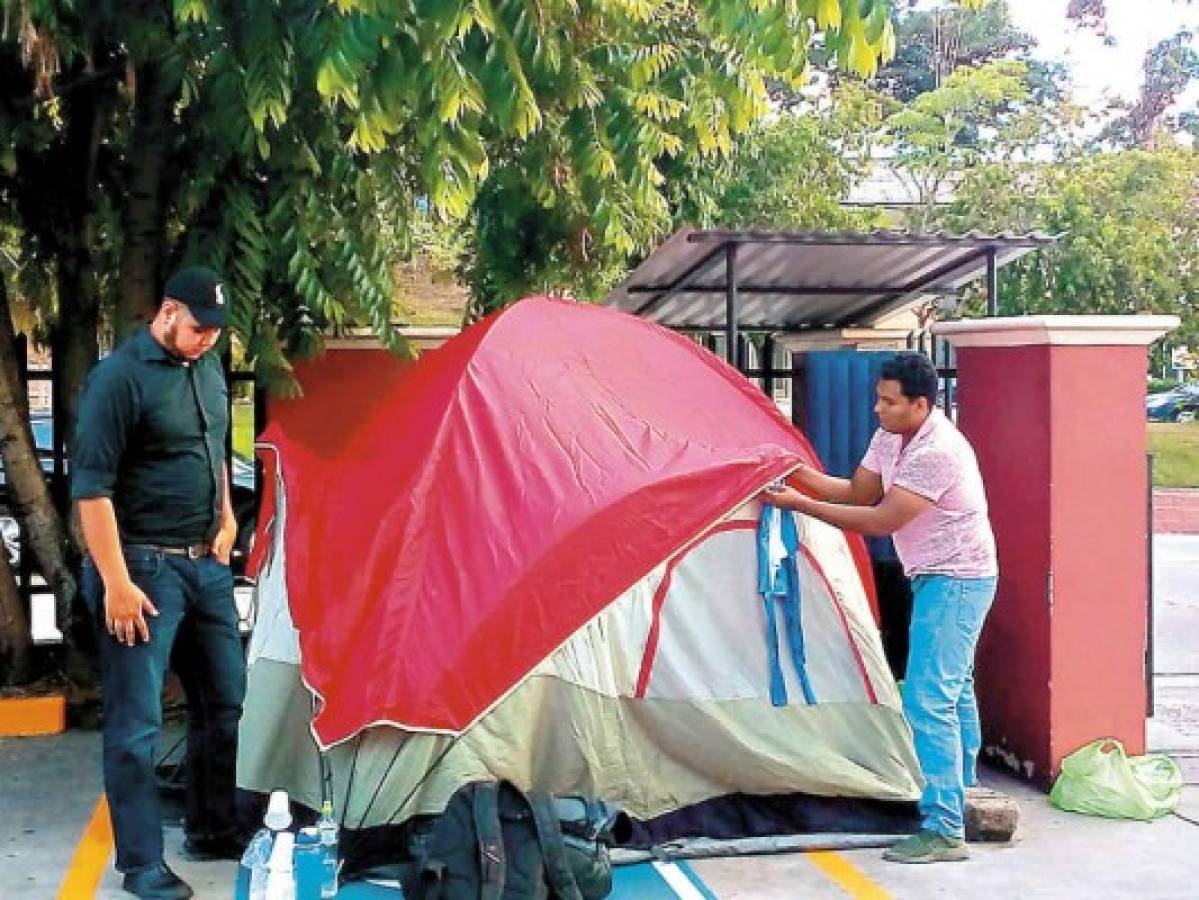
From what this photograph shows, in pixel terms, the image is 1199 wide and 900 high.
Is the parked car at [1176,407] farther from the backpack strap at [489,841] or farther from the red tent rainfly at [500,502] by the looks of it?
the backpack strap at [489,841]

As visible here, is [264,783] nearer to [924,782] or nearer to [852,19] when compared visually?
[924,782]

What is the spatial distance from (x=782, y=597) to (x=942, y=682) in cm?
66

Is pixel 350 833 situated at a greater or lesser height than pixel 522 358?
lesser

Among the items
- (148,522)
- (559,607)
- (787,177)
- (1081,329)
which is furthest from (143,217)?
(787,177)

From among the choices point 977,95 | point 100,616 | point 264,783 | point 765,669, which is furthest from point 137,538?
point 977,95

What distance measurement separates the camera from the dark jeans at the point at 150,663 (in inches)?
192

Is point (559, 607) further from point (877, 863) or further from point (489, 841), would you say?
point (877, 863)

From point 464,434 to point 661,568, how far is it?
0.88m

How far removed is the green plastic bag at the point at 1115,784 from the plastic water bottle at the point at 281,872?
3.26 m

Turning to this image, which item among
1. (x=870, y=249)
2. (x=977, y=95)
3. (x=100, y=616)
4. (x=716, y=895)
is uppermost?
(x=977, y=95)

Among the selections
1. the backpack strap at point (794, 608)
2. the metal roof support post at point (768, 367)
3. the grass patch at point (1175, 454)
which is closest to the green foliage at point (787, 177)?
the metal roof support post at point (768, 367)

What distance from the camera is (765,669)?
217 inches

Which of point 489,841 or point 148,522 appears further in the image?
point 148,522

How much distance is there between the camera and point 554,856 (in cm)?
465
